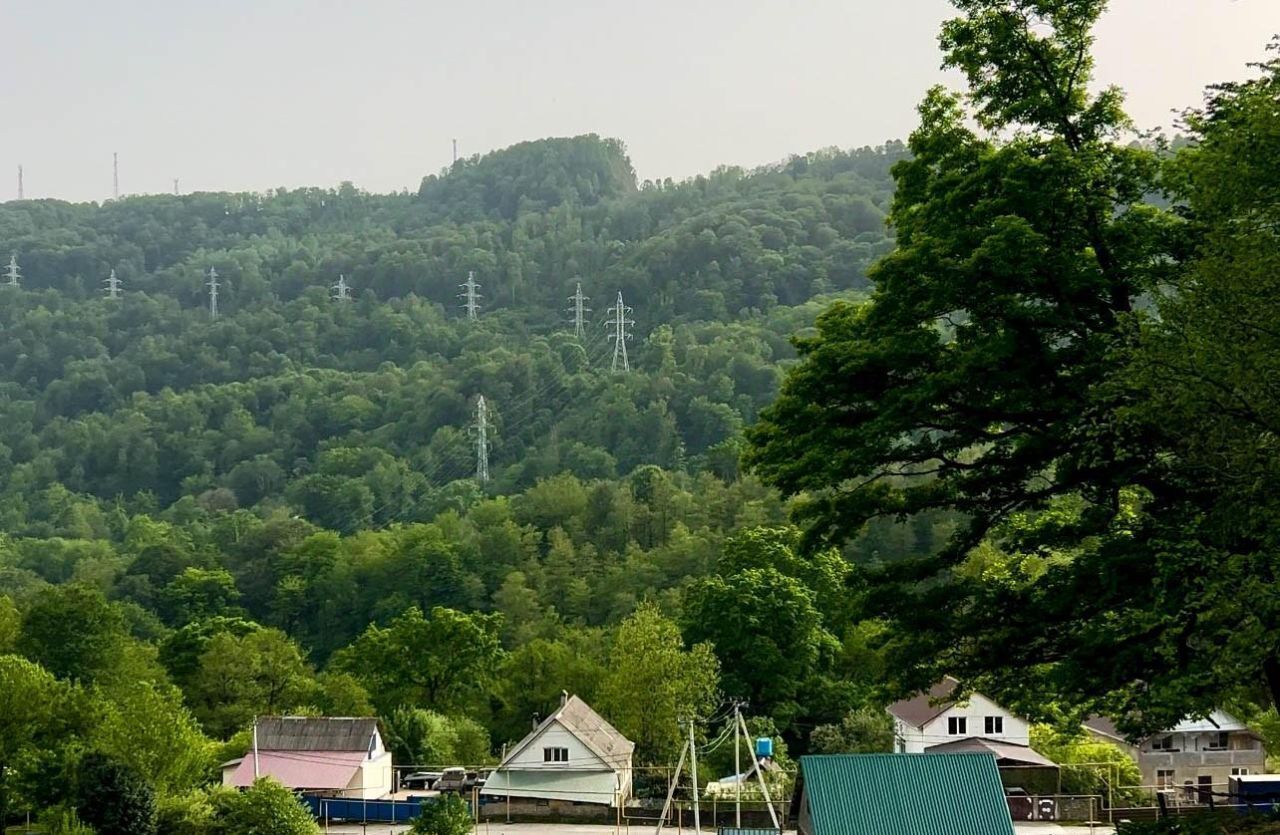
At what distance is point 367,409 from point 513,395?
1672 cm

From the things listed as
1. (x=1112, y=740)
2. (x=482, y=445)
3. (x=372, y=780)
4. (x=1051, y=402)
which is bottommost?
(x=372, y=780)

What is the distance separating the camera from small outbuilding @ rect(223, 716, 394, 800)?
193 ft

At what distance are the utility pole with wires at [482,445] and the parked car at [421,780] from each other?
298ft

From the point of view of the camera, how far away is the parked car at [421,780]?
64875 mm

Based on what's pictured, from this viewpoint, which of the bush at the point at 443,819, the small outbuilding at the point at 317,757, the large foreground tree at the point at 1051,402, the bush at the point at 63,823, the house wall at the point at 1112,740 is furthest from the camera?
the house wall at the point at 1112,740

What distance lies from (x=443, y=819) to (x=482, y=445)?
118 m

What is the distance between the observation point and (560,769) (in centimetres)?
5838

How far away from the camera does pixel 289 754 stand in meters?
59.7

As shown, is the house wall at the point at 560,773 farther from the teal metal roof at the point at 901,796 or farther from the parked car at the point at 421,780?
the teal metal roof at the point at 901,796

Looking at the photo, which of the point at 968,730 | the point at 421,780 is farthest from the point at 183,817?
the point at 968,730

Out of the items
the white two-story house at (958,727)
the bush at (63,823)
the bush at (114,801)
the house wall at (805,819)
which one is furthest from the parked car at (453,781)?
the house wall at (805,819)

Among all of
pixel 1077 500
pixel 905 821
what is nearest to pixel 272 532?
pixel 905 821

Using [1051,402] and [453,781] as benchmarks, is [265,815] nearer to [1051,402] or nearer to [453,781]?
[453,781]

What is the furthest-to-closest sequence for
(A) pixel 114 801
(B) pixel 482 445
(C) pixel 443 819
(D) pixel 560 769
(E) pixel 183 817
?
(B) pixel 482 445 → (D) pixel 560 769 → (E) pixel 183 817 → (A) pixel 114 801 → (C) pixel 443 819
